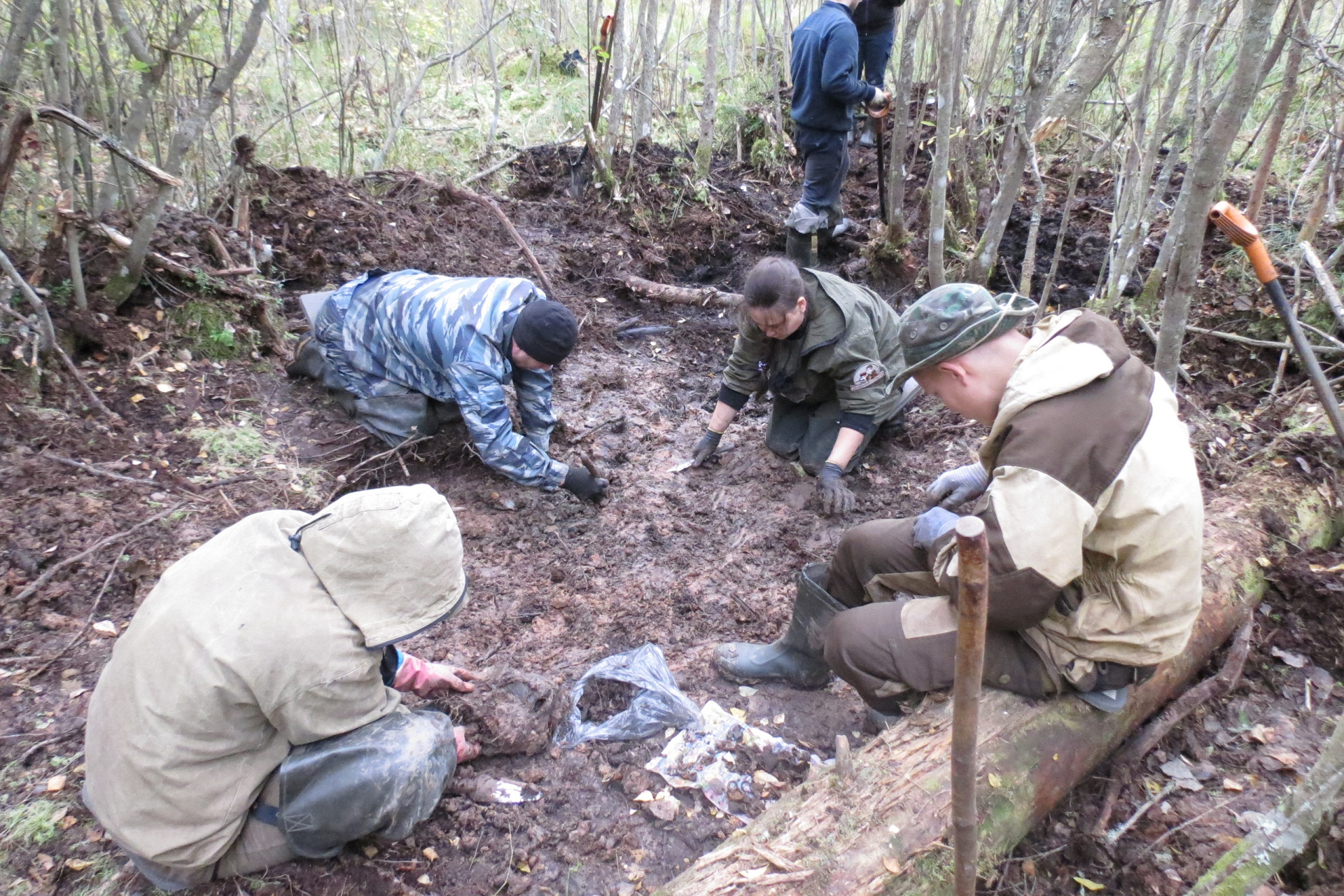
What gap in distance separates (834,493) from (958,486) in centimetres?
99

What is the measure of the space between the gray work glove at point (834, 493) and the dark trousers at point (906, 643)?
1378 millimetres

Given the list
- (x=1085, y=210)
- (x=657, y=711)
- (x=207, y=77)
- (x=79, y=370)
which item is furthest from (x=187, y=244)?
(x=1085, y=210)

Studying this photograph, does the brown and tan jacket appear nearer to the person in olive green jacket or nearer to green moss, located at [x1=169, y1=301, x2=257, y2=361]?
the person in olive green jacket

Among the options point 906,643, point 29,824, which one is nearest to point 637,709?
point 906,643

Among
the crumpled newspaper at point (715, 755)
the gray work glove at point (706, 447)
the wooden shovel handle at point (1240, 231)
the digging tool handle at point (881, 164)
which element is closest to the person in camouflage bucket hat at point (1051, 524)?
the crumpled newspaper at point (715, 755)

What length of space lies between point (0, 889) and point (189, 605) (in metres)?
0.95

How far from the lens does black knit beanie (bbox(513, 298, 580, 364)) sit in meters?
3.45

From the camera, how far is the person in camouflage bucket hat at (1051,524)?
166cm

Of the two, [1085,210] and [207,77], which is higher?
[207,77]

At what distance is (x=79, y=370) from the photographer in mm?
3768

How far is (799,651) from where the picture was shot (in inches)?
105

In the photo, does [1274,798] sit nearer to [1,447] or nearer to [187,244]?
[1,447]

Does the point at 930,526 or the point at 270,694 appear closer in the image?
the point at 270,694

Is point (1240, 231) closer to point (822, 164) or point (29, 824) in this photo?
point (822, 164)
